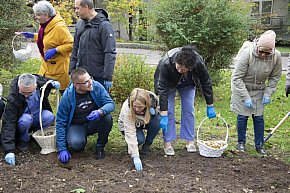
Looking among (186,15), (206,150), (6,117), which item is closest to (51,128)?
(6,117)

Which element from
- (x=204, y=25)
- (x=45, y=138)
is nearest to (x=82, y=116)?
(x=45, y=138)

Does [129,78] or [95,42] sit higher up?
[95,42]

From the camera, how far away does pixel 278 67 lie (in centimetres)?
434

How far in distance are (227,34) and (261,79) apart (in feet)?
9.69

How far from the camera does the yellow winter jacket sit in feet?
15.6

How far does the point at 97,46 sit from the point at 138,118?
3.36ft

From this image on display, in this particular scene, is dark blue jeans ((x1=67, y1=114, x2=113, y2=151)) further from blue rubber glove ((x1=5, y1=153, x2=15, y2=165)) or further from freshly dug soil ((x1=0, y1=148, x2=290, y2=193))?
blue rubber glove ((x1=5, y1=153, x2=15, y2=165))

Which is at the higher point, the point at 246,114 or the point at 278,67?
the point at 278,67

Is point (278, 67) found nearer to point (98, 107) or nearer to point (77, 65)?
point (98, 107)

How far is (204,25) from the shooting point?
714 cm

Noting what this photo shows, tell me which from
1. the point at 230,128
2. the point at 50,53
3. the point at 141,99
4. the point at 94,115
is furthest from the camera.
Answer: the point at 230,128

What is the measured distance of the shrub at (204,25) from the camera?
718 cm

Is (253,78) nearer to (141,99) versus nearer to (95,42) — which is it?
(141,99)

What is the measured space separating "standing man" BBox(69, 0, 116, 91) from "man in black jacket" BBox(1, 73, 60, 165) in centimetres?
49
